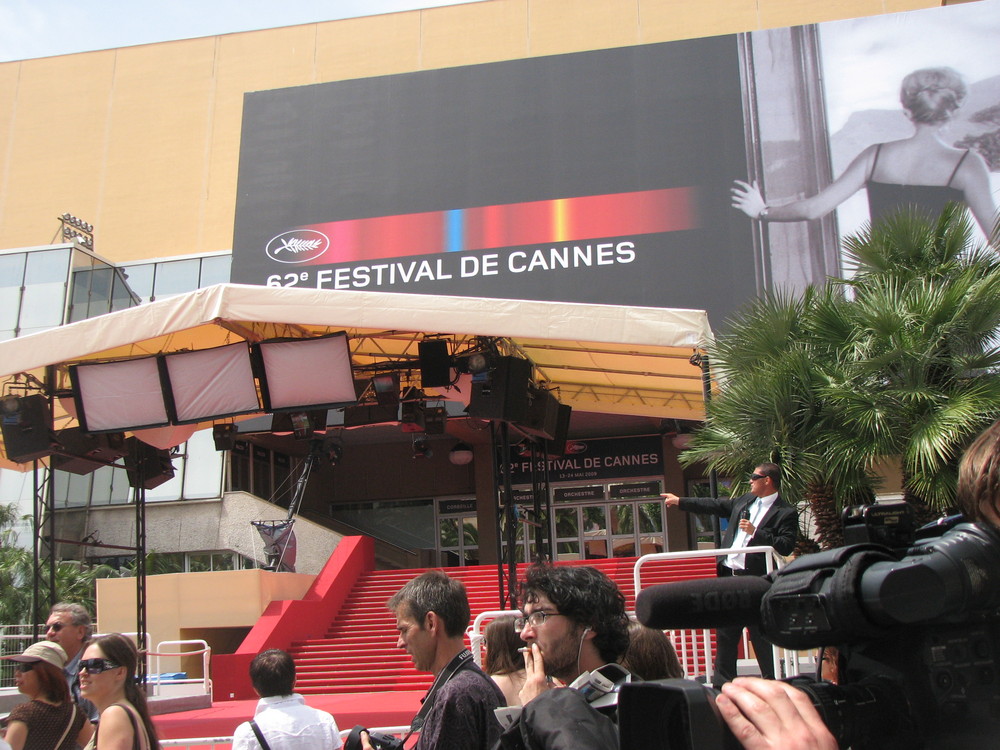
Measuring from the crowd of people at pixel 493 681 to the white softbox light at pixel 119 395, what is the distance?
6774mm

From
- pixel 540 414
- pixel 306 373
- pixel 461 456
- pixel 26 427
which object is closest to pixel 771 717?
pixel 306 373

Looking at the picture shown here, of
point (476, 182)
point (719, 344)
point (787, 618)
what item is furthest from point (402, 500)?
point (787, 618)

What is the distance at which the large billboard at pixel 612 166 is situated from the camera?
18.6 m

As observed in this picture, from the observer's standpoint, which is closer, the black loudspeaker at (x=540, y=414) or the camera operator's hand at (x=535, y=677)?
the camera operator's hand at (x=535, y=677)

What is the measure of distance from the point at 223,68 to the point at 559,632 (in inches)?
1180

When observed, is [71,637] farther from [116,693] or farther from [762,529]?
[762,529]

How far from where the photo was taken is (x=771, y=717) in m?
1.27

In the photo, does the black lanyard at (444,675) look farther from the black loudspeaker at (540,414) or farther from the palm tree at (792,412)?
the black loudspeaker at (540,414)

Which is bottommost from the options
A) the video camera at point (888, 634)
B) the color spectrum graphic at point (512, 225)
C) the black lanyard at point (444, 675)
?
the black lanyard at point (444, 675)

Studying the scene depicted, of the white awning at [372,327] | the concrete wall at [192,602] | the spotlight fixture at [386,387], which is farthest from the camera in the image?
the concrete wall at [192,602]

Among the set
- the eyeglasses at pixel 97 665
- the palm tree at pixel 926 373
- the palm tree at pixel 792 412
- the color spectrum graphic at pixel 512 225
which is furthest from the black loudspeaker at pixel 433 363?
the color spectrum graphic at pixel 512 225

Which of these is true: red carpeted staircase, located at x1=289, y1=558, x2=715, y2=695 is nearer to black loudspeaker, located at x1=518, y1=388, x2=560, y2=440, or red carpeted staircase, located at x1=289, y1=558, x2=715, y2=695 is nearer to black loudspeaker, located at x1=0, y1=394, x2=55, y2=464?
black loudspeaker, located at x1=518, y1=388, x2=560, y2=440

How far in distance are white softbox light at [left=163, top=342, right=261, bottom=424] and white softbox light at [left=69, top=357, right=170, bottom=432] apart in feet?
0.66

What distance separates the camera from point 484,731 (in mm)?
3008
